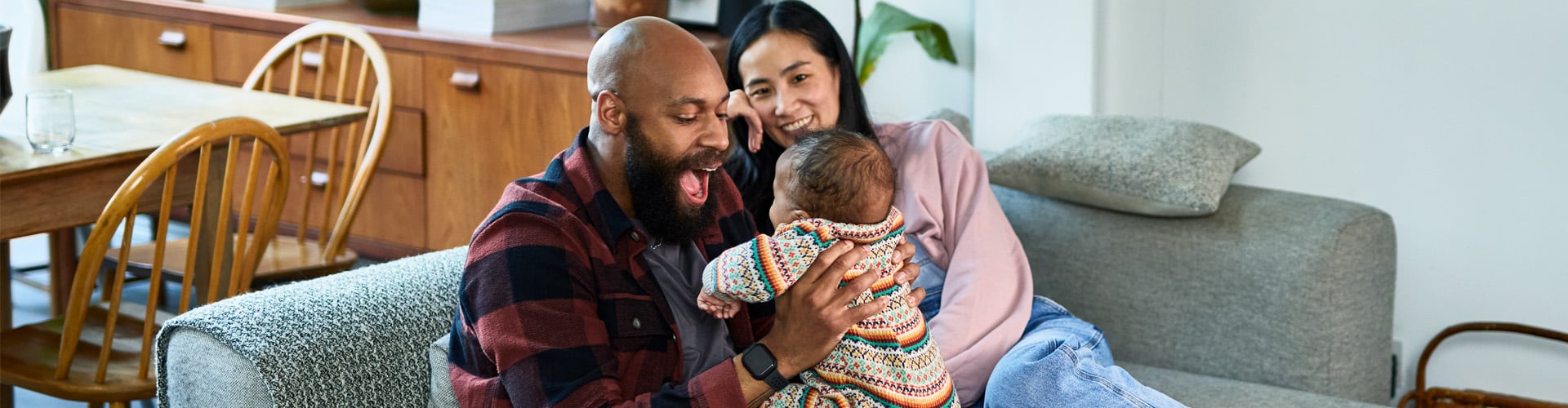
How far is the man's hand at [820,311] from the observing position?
4.69ft

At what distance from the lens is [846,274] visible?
1474 millimetres

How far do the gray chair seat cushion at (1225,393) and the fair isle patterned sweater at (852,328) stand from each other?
782mm

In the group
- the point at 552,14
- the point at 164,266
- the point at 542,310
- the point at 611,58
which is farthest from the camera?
the point at 552,14

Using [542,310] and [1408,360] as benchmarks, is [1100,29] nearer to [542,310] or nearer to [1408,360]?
[1408,360]

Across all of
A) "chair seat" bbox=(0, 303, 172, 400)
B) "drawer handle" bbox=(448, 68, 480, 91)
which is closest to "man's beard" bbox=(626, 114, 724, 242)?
"chair seat" bbox=(0, 303, 172, 400)

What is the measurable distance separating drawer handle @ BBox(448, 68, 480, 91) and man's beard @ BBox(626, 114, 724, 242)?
1.76m

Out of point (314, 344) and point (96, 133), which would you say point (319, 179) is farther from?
point (314, 344)

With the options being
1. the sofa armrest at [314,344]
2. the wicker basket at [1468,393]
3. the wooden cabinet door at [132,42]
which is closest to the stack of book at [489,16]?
the wooden cabinet door at [132,42]

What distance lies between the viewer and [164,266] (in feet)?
8.60

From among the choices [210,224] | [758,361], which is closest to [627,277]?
[758,361]

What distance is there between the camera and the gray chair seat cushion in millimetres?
2105

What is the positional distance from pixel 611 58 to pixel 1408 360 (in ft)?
6.68

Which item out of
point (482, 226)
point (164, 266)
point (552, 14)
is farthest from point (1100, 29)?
point (164, 266)

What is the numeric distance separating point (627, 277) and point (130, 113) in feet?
4.86
